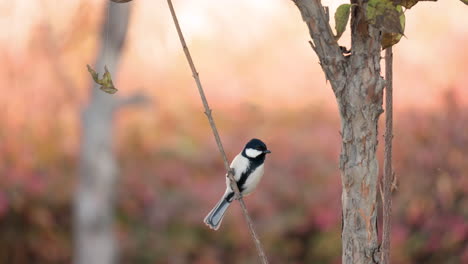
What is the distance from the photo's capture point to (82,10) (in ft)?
16.3

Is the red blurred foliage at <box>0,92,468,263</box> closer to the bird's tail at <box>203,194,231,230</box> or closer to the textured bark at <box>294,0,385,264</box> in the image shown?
the bird's tail at <box>203,194,231,230</box>

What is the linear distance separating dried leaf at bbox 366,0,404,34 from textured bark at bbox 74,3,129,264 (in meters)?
3.59

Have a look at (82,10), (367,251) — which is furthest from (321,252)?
(367,251)

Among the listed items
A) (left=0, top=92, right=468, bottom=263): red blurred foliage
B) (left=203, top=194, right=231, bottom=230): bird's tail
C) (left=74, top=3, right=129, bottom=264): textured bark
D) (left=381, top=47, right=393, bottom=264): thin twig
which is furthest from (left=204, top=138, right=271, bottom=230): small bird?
(left=0, top=92, right=468, bottom=263): red blurred foliage

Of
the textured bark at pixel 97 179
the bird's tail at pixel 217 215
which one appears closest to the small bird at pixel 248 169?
the bird's tail at pixel 217 215

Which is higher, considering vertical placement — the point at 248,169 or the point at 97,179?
the point at 248,169

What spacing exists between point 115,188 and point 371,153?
4098 mm

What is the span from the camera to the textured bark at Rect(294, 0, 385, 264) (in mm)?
1048

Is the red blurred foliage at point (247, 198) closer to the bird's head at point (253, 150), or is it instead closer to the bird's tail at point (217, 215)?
the bird's head at point (253, 150)

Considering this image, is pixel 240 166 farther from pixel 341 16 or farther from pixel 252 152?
pixel 341 16

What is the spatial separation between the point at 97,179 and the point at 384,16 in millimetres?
3869

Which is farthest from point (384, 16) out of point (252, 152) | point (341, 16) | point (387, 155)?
point (252, 152)

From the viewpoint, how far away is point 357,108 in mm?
1053

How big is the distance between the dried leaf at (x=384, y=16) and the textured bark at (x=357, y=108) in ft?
0.29
